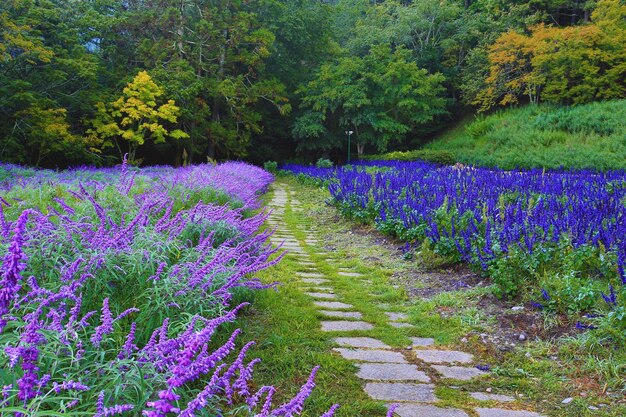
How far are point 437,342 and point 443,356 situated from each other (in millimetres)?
240

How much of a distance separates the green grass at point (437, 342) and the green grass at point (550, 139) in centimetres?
1234

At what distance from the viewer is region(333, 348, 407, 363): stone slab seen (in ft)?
9.72

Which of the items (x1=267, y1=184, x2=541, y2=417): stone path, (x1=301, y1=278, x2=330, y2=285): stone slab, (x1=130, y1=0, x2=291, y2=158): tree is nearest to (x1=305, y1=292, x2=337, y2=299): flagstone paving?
(x1=267, y1=184, x2=541, y2=417): stone path

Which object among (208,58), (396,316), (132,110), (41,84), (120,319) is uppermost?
(208,58)

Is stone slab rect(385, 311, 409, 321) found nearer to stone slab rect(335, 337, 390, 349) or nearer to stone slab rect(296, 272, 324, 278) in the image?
stone slab rect(335, 337, 390, 349)

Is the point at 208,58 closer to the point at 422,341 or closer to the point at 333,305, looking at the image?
the point at 333,305

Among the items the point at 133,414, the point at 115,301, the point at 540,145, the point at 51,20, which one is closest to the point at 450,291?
the point at 115,301

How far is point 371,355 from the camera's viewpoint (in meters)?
3.04

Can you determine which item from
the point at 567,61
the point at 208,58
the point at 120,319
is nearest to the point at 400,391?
the point at 120,319

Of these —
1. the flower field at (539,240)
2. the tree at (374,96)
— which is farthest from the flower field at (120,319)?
the tree at (374,96)

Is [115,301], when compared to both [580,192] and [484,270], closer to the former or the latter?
[484,270]

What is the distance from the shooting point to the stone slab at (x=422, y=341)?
10.7 ft

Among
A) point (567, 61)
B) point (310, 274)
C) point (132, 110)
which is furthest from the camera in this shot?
point (567, 61)

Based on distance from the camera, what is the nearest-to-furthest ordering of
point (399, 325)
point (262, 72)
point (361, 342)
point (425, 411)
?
point (425, 411), point (361, 342), point (399, 325), point (262, 72)
